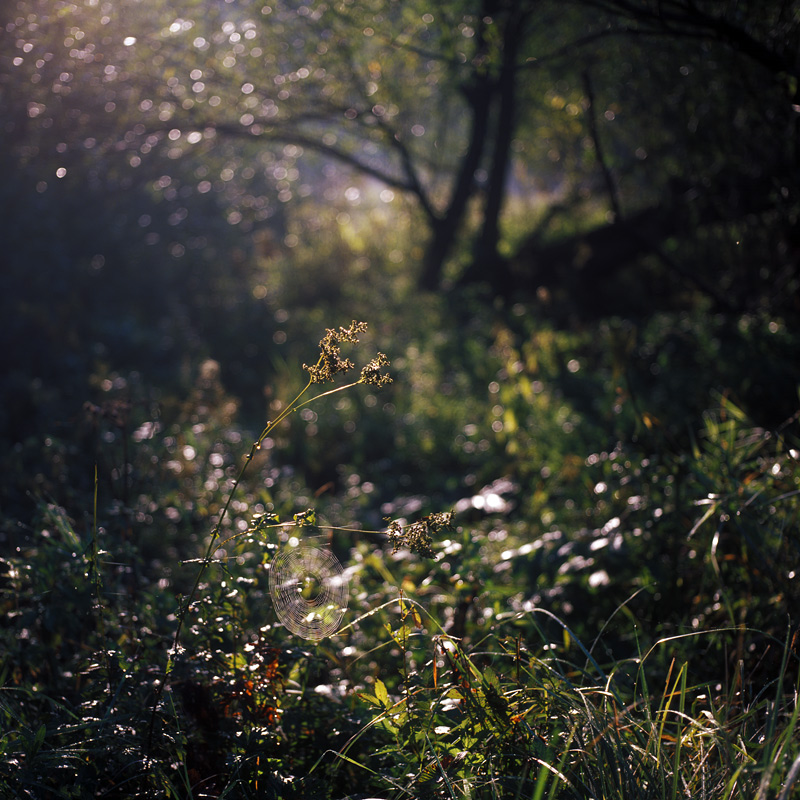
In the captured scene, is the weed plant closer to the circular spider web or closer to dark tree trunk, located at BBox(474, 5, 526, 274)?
the circular spider web

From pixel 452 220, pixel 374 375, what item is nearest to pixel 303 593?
pixel 374 375

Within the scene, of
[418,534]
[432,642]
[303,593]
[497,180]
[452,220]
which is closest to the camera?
[418,534]

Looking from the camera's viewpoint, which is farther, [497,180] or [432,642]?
[497,180]

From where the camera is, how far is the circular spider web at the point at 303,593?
198cm

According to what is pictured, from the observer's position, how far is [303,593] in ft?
7.22

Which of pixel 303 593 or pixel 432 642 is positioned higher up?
pixel 303 593

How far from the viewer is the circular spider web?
198cm

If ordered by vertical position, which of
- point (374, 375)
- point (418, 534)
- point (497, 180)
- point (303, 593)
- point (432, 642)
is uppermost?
point (497, 180)

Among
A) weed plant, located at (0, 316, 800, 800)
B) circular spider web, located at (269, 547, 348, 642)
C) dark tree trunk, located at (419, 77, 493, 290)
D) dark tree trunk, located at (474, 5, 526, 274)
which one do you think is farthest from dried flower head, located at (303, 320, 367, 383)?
dark tree trunk, located at (419, 77, 493, 290)

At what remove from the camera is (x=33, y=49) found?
4.91 metres

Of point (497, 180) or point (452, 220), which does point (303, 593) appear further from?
point (452, 220)

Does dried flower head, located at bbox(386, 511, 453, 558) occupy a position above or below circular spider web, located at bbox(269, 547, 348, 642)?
above

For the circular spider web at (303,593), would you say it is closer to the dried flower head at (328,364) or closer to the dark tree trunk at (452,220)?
the dried flower head at (328,364)

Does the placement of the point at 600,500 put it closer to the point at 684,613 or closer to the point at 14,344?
the point at 684,613
